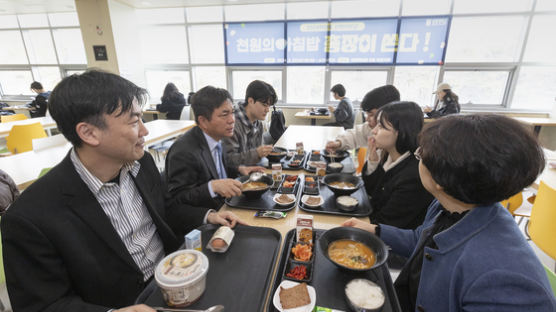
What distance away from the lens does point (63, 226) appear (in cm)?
90

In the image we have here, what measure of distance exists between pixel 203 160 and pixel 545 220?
234 centimetres

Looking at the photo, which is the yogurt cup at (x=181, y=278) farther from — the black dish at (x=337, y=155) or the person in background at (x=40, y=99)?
the person in background at (x=40, y=99)

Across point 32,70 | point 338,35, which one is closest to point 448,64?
point 338,35

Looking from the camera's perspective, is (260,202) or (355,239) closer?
(355,239)

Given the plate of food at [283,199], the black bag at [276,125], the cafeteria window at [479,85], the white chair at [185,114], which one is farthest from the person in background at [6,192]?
the cafeteria window at [479,85]

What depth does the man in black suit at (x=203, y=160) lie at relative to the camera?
1542mm

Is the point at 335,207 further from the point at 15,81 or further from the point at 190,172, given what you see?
the point at 15,81

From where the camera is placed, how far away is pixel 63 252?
90 cm

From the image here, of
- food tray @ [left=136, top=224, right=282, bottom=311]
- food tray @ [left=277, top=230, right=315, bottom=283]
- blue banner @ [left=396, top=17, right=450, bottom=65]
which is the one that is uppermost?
blue banner @ [left=396, top=17, right=450, bottom=65]

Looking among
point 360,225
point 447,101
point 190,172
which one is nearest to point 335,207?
point 360,225

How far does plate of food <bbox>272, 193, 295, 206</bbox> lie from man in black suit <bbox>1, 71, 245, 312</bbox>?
2.53ft

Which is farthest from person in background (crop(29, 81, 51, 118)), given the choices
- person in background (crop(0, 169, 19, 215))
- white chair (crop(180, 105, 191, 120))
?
person in background (crop(0, 169, 19, 215))

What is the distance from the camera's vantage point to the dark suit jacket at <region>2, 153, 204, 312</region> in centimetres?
82

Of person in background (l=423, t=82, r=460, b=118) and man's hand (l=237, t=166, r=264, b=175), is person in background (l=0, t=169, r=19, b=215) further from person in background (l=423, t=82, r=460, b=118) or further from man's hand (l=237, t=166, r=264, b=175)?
person in background (l=423, t=82, r=460, b=118)
